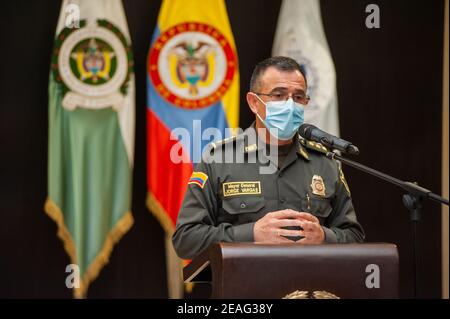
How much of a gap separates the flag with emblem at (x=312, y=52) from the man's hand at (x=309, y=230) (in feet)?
7.45

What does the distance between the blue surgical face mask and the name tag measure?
0.25m

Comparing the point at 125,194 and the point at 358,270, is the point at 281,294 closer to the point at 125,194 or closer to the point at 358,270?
the point at 358,270

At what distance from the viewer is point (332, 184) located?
3055mm

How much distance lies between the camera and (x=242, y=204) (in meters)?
2.93

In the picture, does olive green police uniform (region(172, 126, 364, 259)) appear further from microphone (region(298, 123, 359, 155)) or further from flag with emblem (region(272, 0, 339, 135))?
flag with emblem (region(272, 0, 339, 135))

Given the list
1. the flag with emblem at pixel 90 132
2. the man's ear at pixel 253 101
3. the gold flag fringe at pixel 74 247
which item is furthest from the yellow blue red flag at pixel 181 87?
the man's ear at pixel 253 101

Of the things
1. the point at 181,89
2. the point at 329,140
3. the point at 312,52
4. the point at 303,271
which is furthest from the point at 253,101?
the point at 312,52

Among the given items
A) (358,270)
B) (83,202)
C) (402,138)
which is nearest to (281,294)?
(358,270)

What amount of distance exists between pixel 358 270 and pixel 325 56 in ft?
9.73

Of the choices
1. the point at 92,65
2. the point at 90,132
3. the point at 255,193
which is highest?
the point at 92,65

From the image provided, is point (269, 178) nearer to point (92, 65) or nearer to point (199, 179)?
point (199, 179)

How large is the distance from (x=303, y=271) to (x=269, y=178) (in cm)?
97

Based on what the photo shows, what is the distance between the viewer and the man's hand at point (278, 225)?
2.56 metres

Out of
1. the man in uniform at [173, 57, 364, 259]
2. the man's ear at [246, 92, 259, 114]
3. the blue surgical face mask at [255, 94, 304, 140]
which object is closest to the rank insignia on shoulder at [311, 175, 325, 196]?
the man in uniform at [173, 57, 364, 259]
